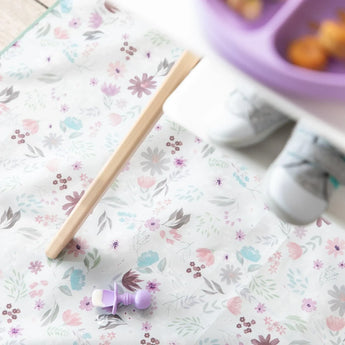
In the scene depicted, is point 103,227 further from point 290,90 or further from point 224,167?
point 290,90

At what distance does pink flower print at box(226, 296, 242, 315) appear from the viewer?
1.19 metres

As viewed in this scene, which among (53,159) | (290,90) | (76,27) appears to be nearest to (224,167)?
(53,159)

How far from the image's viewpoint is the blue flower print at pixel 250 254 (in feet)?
4.01

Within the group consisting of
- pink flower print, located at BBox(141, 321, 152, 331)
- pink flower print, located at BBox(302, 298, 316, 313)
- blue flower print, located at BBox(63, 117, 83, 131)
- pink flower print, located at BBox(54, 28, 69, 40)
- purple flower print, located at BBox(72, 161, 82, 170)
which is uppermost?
pink flower print, located at BBox(302, 298, 316, 313)

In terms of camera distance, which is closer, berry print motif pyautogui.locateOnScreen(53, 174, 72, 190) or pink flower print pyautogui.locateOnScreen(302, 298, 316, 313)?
pink flower print pyautogui.locateOnScreen(302, 298, 316, 313)

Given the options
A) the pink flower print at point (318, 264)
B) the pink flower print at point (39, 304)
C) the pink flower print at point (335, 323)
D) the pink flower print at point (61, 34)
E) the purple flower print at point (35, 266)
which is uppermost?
the pink flower print at point (318, 264)

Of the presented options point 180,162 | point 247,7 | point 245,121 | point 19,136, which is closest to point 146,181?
point 180,162

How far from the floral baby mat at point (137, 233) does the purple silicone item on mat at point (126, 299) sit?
0.03 meters

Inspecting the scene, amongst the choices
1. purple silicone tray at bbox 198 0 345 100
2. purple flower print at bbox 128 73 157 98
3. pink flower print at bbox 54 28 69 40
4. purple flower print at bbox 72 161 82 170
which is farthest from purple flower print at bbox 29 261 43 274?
purple silicone tray at bbox 198 0 345 100

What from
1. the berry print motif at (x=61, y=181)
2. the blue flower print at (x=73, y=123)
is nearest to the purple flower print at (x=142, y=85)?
the blue flower print at (x=73, y=123)

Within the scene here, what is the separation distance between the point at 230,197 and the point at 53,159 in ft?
1.28

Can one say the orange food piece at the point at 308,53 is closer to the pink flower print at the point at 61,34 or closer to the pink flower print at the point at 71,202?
the pink flower print at the point at 71,202

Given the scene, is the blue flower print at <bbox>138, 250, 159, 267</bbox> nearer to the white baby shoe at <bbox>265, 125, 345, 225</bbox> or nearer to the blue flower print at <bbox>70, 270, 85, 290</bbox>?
the blue flower print at <bbox>70, 270, 85, 290</bbox>

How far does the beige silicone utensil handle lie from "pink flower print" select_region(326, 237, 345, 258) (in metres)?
0.47
